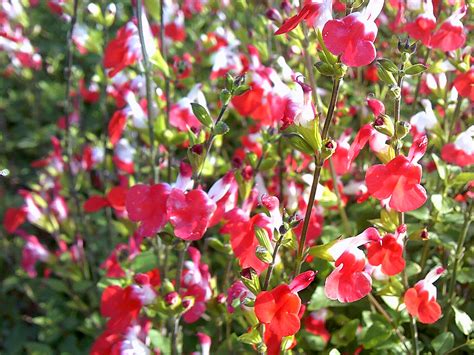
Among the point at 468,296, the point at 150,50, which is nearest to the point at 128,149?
the point at 150,50

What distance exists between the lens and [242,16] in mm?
2840

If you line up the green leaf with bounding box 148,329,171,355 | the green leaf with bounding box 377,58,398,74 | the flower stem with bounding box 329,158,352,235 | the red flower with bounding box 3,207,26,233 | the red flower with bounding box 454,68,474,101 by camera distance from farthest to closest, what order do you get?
the red flower with bounding box 3,207,26,233
the green leaf with bounding box 148,329,171,355
the flower stem with bounding box 329,158,352,235
the red flower with bounding box 454,68,474,101
the green leaf with bounding box 377,58,398,74

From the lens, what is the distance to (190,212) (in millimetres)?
1007

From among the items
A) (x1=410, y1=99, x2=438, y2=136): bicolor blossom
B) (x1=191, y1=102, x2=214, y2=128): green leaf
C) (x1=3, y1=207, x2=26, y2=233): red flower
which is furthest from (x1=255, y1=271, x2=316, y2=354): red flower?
(x1=3, y1=207, x2=26, y2=233): red flower

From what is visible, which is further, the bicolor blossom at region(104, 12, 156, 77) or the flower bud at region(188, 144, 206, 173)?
the bicolor blossom at region(104, 12, 156, 77)

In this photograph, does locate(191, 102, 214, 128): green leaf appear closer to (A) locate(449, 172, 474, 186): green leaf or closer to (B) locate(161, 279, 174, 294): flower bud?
(B) locate(161, 279, 174, 294): flower bud

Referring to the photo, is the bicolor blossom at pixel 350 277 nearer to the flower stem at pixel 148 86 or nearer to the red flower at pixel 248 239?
the red flower at pixel 248 239

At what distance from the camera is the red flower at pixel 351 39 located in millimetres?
894

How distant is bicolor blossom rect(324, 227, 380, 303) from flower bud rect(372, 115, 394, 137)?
0.16 m

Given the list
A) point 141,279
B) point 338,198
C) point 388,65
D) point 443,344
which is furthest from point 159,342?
point 388,65

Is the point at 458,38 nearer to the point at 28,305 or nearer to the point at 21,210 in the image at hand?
the point at 21,210

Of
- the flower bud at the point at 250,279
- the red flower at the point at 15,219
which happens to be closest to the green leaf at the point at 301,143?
the flower bud at the point at 250,279

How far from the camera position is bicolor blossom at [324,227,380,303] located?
937 mm

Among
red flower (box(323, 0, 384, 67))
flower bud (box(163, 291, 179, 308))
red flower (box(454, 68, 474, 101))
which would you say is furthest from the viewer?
red flower (box(454, 68, 474, 101))
